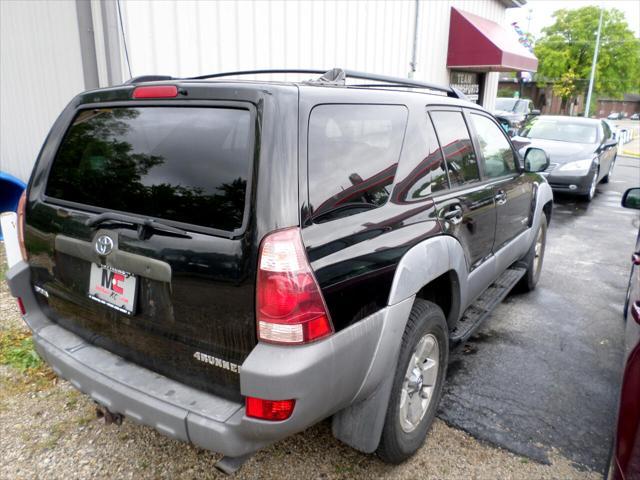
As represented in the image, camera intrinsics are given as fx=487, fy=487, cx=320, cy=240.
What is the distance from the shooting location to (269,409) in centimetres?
175

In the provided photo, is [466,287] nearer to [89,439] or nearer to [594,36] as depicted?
[89,439]

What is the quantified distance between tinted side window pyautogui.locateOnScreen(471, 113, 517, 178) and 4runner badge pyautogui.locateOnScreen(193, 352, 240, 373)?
2436 millimetres

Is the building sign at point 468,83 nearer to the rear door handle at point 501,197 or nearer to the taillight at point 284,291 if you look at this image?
the rear door handle at point 501,197

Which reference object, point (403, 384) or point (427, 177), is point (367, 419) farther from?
point (427, 177)

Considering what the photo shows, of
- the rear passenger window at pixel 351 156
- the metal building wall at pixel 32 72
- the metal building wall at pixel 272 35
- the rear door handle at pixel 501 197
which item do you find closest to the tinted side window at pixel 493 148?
the rear door handle at pixel 501 197

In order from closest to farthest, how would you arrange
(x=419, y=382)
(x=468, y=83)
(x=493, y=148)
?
(x=419, y=382) < (x=493, y=148) < (x=468, y=83)

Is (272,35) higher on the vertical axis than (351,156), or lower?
higher

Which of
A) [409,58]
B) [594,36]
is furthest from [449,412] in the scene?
[594,36]

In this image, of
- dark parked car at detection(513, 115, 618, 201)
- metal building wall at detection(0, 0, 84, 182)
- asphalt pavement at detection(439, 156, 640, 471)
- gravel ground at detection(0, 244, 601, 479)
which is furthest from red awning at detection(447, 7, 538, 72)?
gravel ground at detection(0, 244, 601, 479)

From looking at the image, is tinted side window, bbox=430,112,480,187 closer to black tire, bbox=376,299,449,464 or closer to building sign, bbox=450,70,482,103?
black tire, bbox=376,299,449,464

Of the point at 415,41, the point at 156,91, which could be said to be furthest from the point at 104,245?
the point at 415,41

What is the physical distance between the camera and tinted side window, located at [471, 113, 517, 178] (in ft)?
11.5

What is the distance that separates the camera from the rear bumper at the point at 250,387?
172cm

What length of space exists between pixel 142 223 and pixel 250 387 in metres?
0.78
